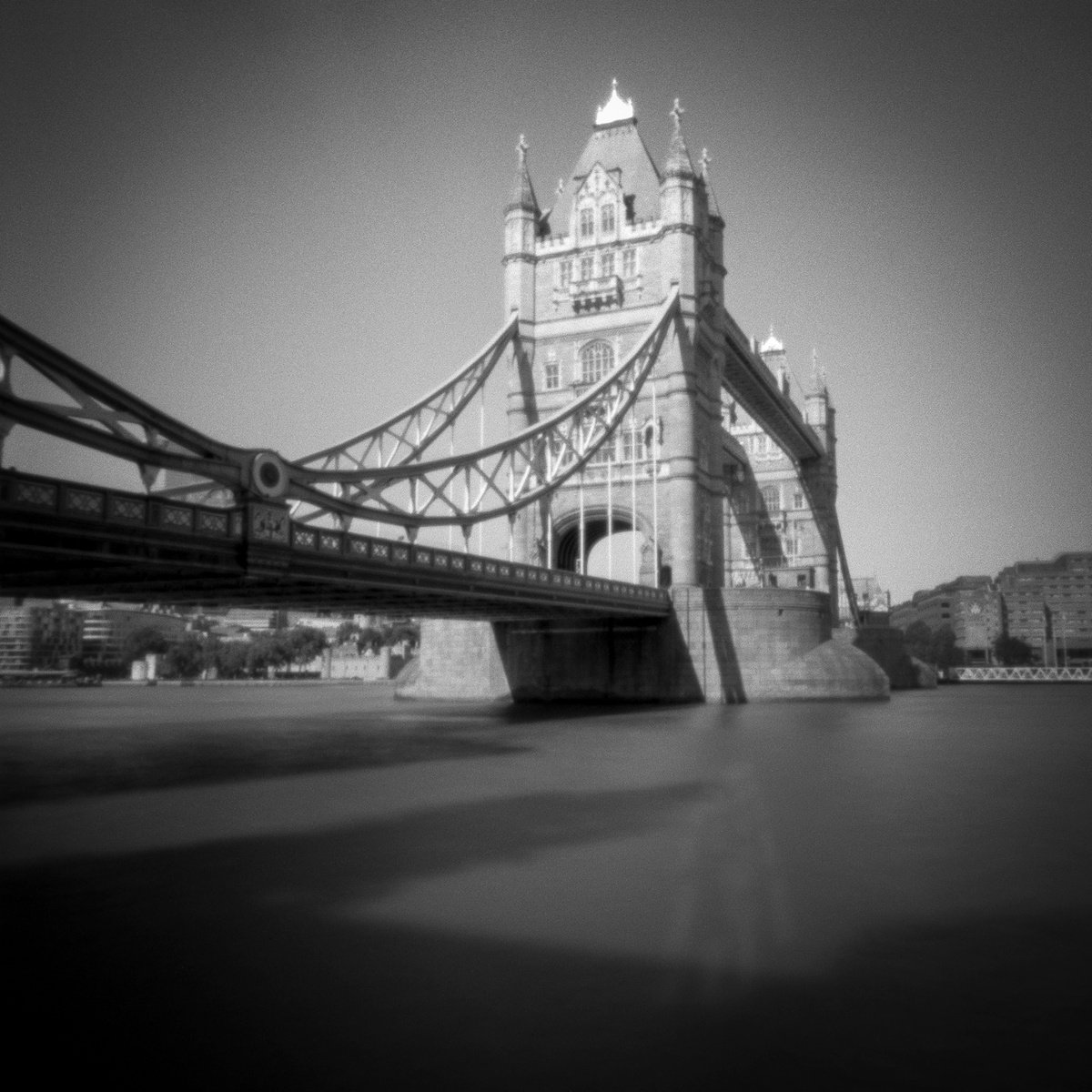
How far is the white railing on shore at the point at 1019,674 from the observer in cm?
7238

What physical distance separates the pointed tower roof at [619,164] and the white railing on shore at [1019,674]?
4531cm

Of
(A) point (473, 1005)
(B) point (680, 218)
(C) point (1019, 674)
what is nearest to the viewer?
(A) point (473, 1005)

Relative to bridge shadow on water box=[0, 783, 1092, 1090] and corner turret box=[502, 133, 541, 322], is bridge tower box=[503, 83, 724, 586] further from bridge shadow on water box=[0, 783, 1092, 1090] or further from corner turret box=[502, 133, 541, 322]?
bridge shadow on water box=[0, 783, 1092, 1090]

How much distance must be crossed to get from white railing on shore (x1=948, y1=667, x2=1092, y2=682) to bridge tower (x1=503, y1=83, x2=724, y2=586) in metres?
41.2

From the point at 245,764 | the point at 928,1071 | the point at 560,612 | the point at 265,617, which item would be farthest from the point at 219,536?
the point at 265,617

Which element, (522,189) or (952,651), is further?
(952,651)

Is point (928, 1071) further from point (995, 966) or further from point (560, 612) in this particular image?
point (560, 612)

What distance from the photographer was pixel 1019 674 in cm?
7675

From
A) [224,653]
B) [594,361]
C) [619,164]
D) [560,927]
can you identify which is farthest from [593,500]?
[224,653]

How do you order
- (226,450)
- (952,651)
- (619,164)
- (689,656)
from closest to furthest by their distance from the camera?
(226,450), (689,656), (619,164), (952,651)

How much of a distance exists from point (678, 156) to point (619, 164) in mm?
3983

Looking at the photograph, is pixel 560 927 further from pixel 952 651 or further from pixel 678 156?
pixel 952 651

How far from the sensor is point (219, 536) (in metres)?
17.3

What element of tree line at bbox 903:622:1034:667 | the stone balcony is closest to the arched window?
the stone balcony
